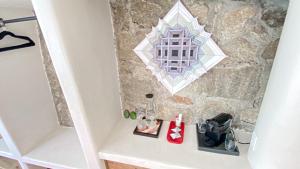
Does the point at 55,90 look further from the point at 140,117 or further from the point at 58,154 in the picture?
the point at 140,117

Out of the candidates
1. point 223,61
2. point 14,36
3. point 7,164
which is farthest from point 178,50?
point 7,164

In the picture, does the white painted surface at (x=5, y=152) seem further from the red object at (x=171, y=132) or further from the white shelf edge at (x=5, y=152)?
the red object at (x=171, y=132)

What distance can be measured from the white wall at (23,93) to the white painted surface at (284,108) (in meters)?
1.24

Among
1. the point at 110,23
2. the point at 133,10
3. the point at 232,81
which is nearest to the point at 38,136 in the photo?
the point at 110,23

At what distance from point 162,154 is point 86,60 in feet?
1.93

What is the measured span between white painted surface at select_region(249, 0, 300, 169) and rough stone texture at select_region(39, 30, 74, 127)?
4.00 ft

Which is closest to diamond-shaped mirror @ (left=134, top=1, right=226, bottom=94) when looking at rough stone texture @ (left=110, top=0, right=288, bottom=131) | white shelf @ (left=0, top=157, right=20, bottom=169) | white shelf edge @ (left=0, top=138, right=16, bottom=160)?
rough stone texture @ (left=110, top=0, right=288, bottom=131)

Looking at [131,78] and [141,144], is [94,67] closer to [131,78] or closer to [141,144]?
[131,78]

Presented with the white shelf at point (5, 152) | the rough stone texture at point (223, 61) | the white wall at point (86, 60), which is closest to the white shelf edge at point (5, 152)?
the white shelf at point (5, 152)

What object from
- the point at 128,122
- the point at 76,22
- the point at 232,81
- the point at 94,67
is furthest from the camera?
the point at 128,122

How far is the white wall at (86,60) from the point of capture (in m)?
0.62

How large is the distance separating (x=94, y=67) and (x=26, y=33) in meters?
0.56

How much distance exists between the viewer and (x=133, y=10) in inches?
36.6

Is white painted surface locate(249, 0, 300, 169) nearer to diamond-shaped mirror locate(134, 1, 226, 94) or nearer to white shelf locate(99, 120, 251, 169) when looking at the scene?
white shelf locate(99, 120, 251, 169)
